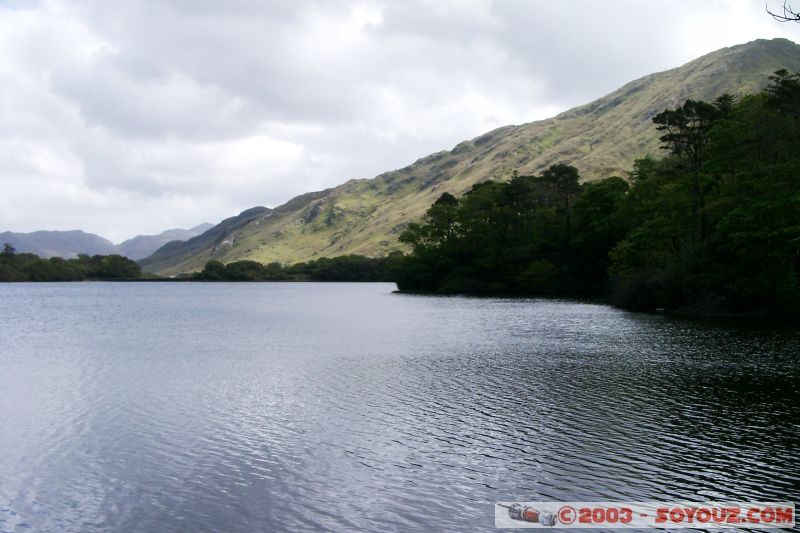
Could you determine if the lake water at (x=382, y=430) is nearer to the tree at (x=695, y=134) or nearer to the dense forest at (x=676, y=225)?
the dense forest at (x=676, y=225)

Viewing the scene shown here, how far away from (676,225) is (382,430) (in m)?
79.5

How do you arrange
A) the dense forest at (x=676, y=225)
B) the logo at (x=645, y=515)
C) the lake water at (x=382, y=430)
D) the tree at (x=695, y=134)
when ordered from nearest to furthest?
the logo at (x=645, y=515)
the lake water at (x=382, y=430)
the dense forest at (x=676, y=225)
the tree at (x=695, y=134)

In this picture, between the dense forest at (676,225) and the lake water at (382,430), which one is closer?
the lake water at (382,430)

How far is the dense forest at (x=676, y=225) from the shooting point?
234 ft

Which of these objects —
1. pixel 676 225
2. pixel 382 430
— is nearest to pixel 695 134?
pixel 676 225

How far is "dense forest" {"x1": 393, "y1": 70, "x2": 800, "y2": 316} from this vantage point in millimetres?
71375

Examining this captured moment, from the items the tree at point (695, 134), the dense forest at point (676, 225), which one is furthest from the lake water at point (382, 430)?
the tree at point (695, 134)

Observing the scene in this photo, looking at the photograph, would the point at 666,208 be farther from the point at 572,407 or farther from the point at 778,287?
the point at 572,407

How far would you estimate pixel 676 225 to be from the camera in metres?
95.2

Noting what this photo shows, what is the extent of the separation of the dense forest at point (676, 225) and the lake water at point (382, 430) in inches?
688

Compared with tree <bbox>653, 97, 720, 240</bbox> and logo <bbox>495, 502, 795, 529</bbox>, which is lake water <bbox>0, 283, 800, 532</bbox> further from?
tree <bbox>653, 97, 720, 240</bbox>

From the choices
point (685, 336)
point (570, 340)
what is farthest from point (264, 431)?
point (685, 336)

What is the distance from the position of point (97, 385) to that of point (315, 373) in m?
13.3

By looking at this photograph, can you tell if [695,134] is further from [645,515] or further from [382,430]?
[645,515]
